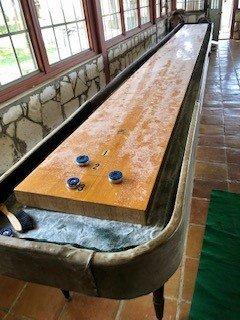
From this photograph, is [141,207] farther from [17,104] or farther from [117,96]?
[17,104]

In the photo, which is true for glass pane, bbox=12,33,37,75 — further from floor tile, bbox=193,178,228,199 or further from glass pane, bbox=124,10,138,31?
glass pane, bbox=124,10,138,31

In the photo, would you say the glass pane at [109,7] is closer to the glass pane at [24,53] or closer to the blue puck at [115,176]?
the glass pane at [24,53]

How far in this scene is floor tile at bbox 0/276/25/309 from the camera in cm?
206

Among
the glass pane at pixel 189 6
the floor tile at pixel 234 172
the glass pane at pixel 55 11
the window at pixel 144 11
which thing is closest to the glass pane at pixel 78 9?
the glass pane at pixel 55 11

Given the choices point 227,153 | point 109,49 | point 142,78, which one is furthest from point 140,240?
point 109,49

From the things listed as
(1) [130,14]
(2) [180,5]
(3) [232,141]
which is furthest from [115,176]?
(2) [180,5]

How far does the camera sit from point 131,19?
262 inches

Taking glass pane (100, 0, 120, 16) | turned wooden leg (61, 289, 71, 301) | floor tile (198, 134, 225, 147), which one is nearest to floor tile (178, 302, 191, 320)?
turned wooden leg (61, 289, 71, 301)

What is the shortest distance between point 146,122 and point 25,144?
1774mm

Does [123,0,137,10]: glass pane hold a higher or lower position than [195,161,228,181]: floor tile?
higher

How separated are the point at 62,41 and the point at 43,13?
1.63 feet

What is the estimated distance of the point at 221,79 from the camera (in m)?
6.45

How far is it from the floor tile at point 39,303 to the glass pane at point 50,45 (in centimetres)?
277

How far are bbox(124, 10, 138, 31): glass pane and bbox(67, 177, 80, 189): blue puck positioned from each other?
5835 mm
